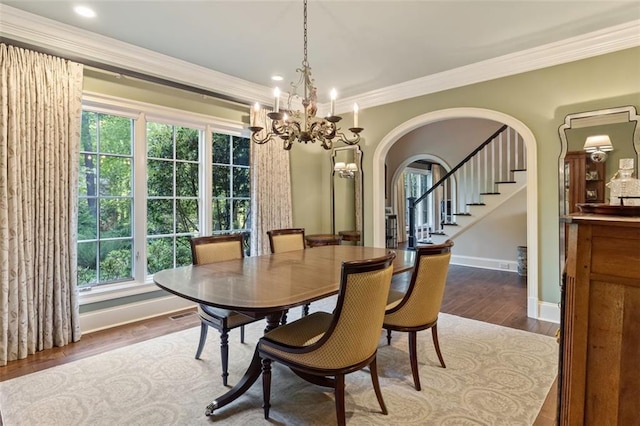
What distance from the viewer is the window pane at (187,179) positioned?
4066 mm

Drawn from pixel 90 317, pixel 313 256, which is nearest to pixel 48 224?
pixel 90 317

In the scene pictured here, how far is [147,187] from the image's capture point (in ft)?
12.4

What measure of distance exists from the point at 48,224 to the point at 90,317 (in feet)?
3.33

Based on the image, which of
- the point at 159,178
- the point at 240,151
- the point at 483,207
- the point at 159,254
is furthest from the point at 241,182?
the point at 483,207

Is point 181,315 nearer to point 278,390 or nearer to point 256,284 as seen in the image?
point 278,390

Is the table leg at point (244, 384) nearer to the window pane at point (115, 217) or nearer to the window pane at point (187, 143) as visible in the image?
the window pane at point (115, 217)

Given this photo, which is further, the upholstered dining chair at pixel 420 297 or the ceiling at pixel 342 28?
the ceiling at pixel 342 28

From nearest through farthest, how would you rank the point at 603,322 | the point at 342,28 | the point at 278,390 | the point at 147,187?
the point at 603,322 → the point at 278,390 → the point at 342,28 → the point at 147,187

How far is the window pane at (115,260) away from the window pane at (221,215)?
3.45 ft

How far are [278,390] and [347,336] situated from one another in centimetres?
91

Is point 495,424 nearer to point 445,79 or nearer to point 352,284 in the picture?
point 352,284

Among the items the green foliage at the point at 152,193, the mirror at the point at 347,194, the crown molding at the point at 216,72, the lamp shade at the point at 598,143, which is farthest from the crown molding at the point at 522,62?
the green foliage at the point at 152,193

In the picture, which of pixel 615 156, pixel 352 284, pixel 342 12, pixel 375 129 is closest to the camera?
pixel 352 284

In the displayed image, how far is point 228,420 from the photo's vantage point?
193 cm
